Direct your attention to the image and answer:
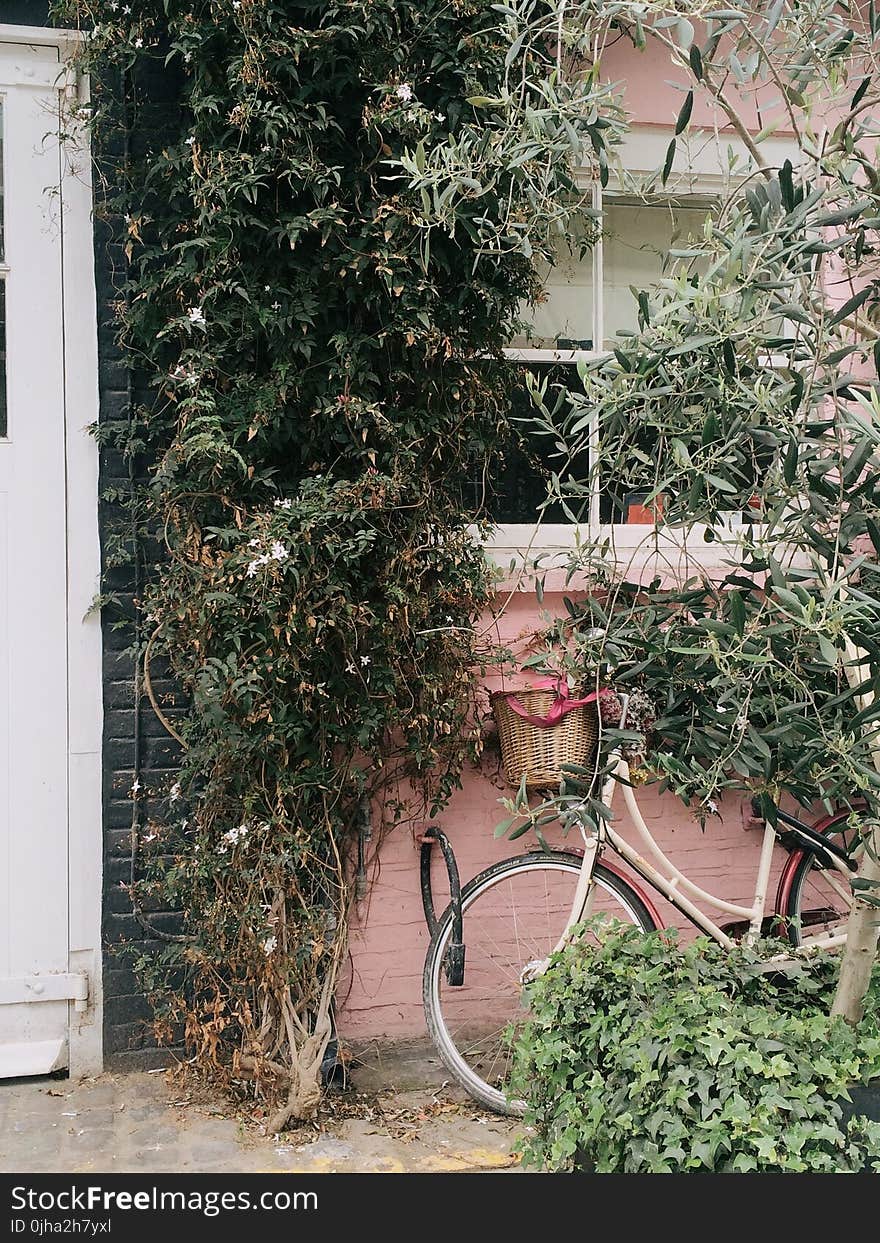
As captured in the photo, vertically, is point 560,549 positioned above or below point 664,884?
above

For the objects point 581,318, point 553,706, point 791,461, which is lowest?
point 553,706

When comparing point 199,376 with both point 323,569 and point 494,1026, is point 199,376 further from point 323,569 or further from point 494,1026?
point 494,1026

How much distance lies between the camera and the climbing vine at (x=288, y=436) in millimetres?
3146

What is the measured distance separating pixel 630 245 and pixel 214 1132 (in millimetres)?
3403

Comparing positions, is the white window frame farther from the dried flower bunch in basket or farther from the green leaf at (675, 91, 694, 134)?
the green leaf at (675, 91, 694, 134)

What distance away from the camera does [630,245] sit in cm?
423

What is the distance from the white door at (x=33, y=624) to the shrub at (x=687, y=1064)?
177 cm

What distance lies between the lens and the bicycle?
11.2 ft

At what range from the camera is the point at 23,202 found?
3588mm

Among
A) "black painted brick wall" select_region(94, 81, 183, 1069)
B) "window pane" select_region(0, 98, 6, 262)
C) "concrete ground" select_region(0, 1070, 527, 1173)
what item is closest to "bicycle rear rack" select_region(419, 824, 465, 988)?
"concrete ground" select_region(0, 1070, 527, 1173)

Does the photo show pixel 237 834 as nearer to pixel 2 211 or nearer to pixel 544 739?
pixel 544 739

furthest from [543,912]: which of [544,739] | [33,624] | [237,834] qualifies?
[33,624]

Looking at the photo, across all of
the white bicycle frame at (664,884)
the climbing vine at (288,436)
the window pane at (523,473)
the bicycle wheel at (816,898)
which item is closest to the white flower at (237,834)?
the climbing vine at (288,436)

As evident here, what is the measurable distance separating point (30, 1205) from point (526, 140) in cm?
288
